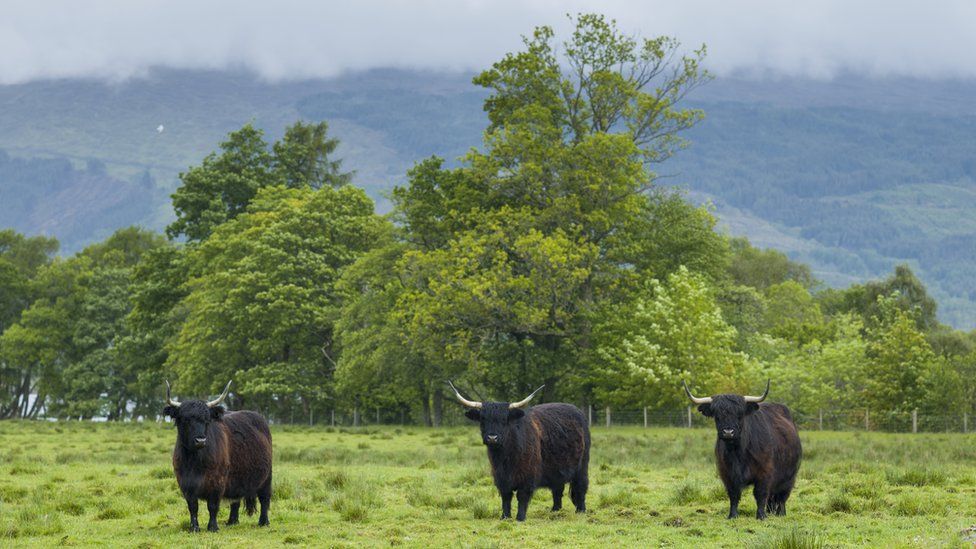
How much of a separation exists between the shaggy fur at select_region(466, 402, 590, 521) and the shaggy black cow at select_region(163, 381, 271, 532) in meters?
3.00

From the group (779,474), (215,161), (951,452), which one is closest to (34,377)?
(215,161)

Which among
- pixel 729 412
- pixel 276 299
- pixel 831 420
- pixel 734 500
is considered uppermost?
pixel 276 299

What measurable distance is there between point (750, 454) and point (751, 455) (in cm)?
2

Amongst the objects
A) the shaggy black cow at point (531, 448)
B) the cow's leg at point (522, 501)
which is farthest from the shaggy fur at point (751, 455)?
the cow's leg at point (522, 501)

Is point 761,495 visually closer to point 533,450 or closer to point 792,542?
point 533,450

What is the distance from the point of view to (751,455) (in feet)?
50.2

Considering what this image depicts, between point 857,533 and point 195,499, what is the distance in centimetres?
808

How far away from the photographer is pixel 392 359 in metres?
48.3

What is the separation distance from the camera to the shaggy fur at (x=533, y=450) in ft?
52.1

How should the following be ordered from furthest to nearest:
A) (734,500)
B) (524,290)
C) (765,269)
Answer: (765,269) < (524,290) < (734,500)

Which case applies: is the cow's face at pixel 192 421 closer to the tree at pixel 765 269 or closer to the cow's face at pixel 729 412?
the cow's face at pixel 729 412

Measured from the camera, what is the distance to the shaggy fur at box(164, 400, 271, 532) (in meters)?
14.8

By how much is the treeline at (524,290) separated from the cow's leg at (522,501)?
2787 cm

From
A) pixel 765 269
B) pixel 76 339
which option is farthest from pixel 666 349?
pixel 765 269
